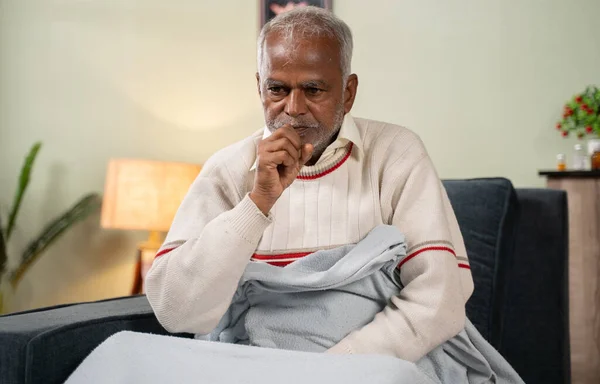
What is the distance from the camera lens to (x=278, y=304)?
54.5 inches

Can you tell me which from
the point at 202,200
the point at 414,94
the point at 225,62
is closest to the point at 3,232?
the point at 225,62

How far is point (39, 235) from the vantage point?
3.61 meters

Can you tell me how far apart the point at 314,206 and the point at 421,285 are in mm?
280

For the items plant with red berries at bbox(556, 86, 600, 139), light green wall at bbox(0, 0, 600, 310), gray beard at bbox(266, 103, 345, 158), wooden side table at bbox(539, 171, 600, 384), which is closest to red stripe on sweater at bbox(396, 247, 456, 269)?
gray beard at bbox(266, 103, 345, 158)

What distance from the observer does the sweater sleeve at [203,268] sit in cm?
133

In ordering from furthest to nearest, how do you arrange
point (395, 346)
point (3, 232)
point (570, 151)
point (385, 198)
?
point (3, 232) < point (570, 151) < point (385, 198) < point (395, 346)

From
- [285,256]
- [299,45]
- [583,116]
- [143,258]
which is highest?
[299,45]

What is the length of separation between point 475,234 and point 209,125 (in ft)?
7.18

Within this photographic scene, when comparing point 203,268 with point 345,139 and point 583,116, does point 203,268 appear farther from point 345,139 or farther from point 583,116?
point 583,116

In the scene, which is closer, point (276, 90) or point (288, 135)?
point (288, 135)

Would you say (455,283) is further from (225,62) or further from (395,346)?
(225,62)

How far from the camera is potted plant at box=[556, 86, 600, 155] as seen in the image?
3.21 m

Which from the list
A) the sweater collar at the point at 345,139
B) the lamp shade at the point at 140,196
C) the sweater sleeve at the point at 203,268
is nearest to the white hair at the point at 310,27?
the sweater collar at the point at 345,139

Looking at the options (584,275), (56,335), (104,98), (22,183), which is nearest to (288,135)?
(56,335)
